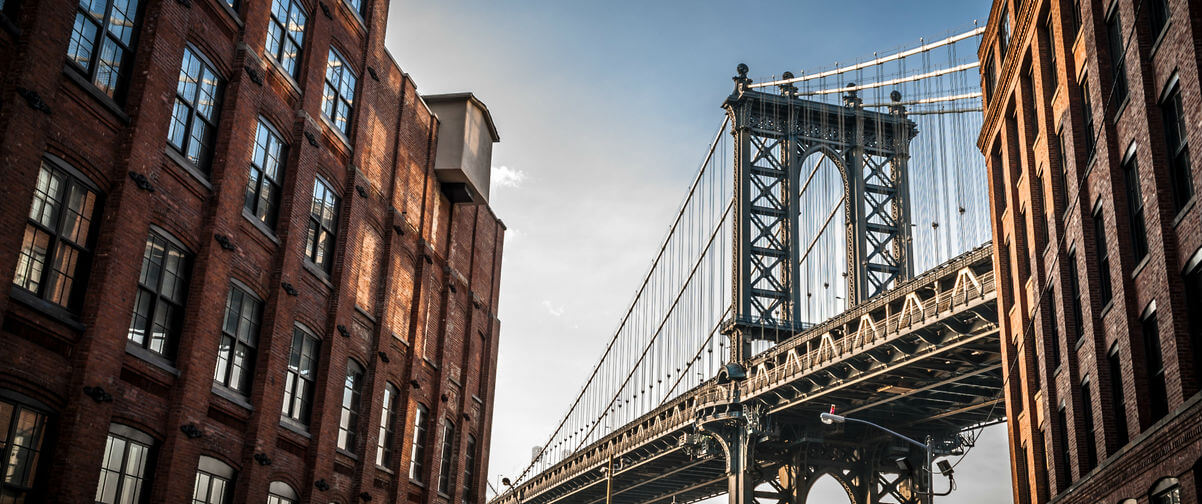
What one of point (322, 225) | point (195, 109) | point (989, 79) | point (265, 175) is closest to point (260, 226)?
point (265, 175)

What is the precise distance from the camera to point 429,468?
32875mm

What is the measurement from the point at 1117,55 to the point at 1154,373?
636cm

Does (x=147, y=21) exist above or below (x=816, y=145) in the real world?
below

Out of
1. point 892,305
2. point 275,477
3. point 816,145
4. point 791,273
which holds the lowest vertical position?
point 275,477

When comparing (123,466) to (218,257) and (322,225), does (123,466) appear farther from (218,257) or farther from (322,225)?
(322,225)

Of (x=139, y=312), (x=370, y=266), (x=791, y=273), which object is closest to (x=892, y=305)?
(x=791, y=273)

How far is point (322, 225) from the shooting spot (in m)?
26.4

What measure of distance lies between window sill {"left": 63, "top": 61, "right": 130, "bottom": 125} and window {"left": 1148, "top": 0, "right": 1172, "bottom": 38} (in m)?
17.6

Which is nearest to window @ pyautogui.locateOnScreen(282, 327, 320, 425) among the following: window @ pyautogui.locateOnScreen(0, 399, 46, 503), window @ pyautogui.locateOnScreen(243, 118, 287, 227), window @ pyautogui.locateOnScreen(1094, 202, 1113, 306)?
window @ pyautogui.locateOnScreen(243, 118, 287, 227)

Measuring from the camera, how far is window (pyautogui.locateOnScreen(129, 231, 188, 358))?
63.5 ft

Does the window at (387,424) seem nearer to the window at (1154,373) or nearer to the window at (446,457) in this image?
the window at (446,457)

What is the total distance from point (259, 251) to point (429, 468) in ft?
38.7

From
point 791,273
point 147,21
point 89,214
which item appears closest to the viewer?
point 89,214

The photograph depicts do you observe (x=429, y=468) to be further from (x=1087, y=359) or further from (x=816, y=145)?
(x=816, y=145)
